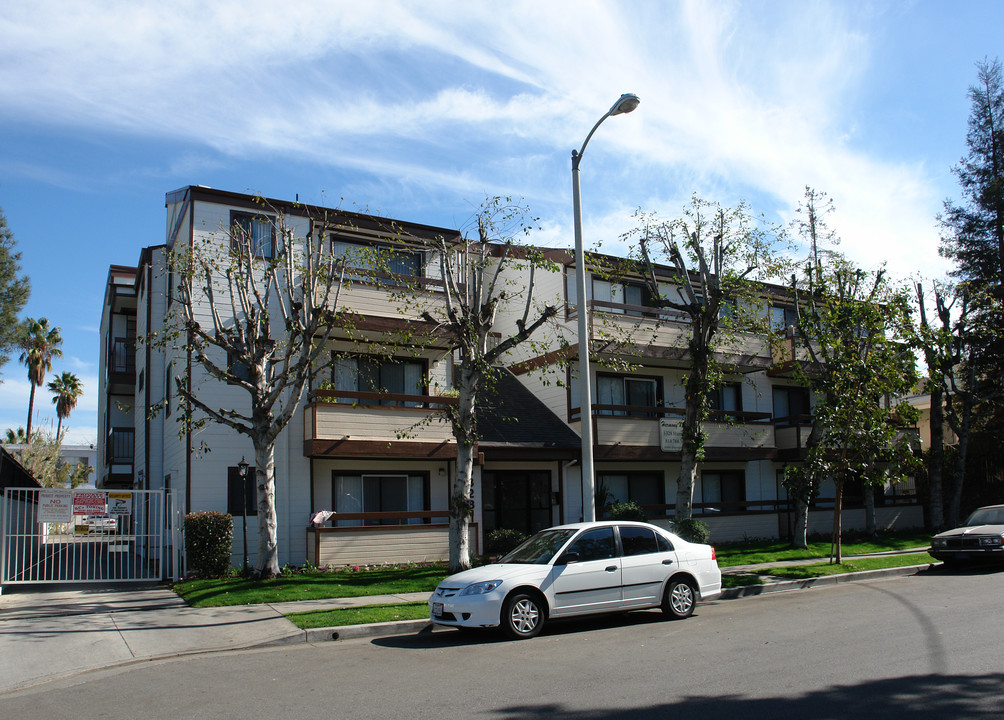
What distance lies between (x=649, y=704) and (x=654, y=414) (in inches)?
719

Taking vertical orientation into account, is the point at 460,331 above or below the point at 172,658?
above

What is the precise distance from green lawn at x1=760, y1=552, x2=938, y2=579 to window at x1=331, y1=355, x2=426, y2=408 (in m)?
9.18

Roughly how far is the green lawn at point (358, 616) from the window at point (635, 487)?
11459mm

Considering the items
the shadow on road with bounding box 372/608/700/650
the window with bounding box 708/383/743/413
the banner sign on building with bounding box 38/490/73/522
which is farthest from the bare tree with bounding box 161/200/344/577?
the window with bounding box 708/383/743/413

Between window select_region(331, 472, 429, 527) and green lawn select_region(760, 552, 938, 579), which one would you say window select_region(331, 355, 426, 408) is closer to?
window select_region(331, 472, 429, 527)

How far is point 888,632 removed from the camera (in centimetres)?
988

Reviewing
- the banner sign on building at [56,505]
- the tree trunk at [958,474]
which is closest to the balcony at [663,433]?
the tree trunk at [958,474]

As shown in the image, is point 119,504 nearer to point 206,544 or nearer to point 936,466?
point 206,544

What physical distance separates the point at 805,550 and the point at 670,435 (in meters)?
4.71

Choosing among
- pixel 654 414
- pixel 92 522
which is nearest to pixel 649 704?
pixel 92 522

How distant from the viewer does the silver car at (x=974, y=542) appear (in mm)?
17078

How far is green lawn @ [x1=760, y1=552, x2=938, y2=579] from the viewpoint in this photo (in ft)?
55.5

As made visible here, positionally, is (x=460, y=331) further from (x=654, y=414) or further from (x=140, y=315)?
(x=140, y=315)

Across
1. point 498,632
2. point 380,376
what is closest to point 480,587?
point 498,632
